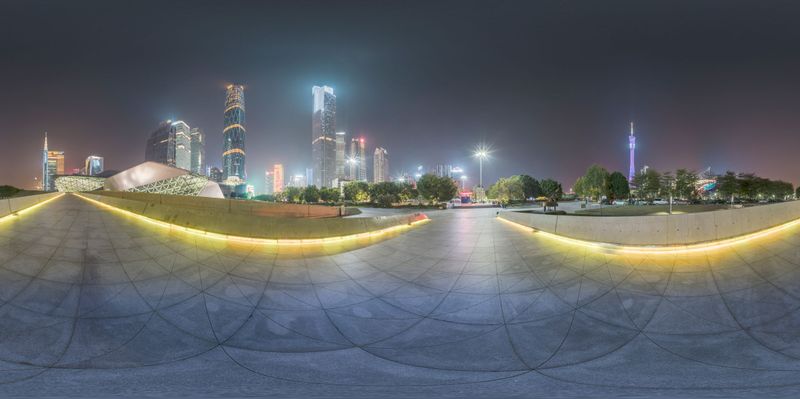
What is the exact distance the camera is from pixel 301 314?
23.5ft

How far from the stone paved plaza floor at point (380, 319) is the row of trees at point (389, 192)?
39.2m

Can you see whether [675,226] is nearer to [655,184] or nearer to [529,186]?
A: [529,186]

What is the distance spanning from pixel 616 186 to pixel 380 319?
6706cm

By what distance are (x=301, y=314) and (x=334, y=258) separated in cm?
267

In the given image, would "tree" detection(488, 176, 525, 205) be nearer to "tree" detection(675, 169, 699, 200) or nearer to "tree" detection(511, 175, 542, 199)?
"tree" detection(511, 175, 542, 199)

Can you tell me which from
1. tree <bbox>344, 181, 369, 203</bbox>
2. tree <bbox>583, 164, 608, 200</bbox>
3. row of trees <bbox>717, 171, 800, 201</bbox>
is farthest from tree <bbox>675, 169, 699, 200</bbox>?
tree <bbox>344, 181, 369, 203</bbox>

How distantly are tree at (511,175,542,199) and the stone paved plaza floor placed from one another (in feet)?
202

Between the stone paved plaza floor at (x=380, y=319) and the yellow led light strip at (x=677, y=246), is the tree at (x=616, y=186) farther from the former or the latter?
the stone paved plaza floor at (x=380, y=319)

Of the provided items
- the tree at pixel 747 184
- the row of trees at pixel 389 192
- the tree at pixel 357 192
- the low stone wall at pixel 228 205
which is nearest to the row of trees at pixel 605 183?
the tree at pixel 747 184

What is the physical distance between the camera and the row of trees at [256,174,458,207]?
5300 cm

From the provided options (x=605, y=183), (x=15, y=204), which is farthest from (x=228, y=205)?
(x=605, y=183)

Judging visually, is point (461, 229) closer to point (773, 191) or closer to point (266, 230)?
point (266, 230)

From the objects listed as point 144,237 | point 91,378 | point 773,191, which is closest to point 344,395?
point 91,378

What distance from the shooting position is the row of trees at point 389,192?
53.0 metres
